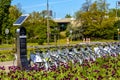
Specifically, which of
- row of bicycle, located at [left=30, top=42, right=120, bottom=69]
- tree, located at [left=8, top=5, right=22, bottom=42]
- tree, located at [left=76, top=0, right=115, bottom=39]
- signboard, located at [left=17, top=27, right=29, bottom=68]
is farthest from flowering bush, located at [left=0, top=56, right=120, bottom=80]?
tree, located at [left=76, top=0, right=115, bottom=39]

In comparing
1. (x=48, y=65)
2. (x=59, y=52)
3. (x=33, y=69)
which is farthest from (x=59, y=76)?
(x=59, y=52)

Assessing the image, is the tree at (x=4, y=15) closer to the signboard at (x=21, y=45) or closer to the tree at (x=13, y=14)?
the tree at (x=13, y=14)

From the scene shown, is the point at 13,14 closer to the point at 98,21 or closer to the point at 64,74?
the point at 98,21

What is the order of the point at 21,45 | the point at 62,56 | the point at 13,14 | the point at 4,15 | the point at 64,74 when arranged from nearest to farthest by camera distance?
the point at 64,74 → the point at 62,56 → the point at 21,45 → the point at 4,15 → the point at 13,14

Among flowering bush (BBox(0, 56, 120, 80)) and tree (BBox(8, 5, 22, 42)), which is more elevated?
flowering bush (BBox(0, 56, 120, 80))

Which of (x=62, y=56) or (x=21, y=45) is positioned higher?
(x=21, y=45)

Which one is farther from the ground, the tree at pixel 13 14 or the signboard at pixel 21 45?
the signboard at pixel 21 45

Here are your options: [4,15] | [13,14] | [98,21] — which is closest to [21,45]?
[4,15]

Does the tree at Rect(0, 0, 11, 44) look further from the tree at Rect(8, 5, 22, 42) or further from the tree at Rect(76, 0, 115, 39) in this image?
the tree at Rect(76, 0, 115, 39)

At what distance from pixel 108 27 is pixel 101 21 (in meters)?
1.57

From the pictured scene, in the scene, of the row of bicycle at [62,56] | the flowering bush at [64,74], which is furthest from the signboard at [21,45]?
the flowering bush at [64,74]

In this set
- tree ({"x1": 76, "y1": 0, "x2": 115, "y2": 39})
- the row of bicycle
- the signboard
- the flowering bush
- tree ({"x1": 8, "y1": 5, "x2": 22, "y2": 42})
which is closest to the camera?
the flowering bush

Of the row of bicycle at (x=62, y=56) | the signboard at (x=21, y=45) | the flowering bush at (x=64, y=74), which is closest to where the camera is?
the flowering bush at (x=64, y=74)

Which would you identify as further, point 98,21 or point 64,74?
point 98,21
